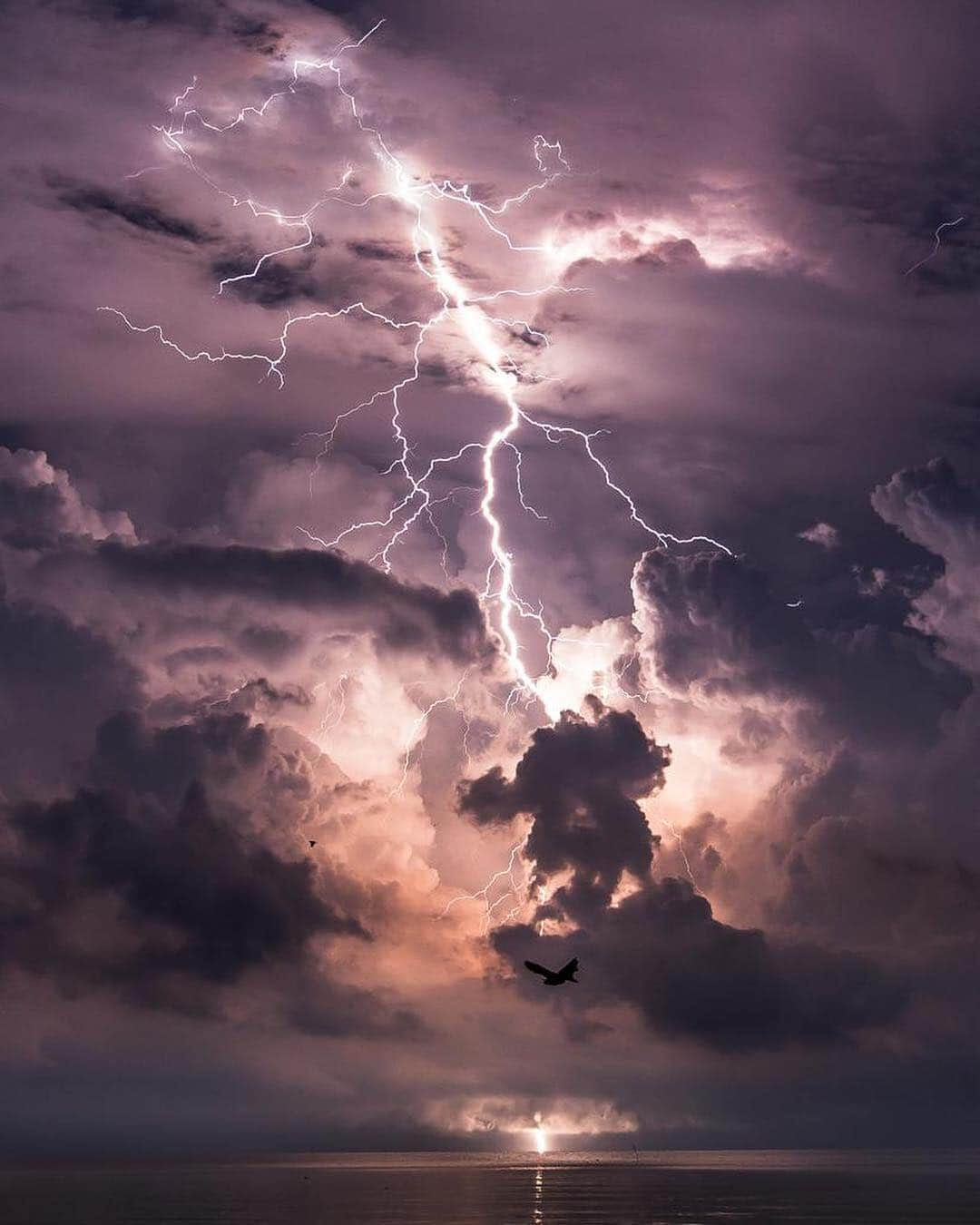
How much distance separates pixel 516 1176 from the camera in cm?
19112

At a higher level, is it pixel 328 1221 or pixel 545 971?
pixel 545 971

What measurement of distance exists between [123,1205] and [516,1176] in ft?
263

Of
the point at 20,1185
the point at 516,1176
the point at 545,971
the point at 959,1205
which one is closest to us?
the point at 545,971

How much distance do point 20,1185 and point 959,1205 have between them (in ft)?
358

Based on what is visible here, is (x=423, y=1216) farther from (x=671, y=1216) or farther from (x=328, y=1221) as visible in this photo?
(x=671, y=1216)

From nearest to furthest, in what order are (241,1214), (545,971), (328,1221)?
1. (545,971)
2. (328,1221)
3. (241,1214)

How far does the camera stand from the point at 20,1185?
174 meters

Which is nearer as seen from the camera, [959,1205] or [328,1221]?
[328,1221]

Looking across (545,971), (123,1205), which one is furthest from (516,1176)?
(545,971)

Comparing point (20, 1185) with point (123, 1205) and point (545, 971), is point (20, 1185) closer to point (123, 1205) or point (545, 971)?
point (123, 1205)

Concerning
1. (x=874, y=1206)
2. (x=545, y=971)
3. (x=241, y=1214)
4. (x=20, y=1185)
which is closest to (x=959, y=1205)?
(x=874, y=1206)

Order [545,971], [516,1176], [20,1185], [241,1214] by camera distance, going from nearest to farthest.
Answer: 1. [545,971]
2. [241,1214]
3. [20,1185]
4. [516,1176]

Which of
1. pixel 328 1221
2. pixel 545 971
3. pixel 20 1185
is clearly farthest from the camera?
pixel 20 1185

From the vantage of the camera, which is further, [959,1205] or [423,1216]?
[959,1205]
